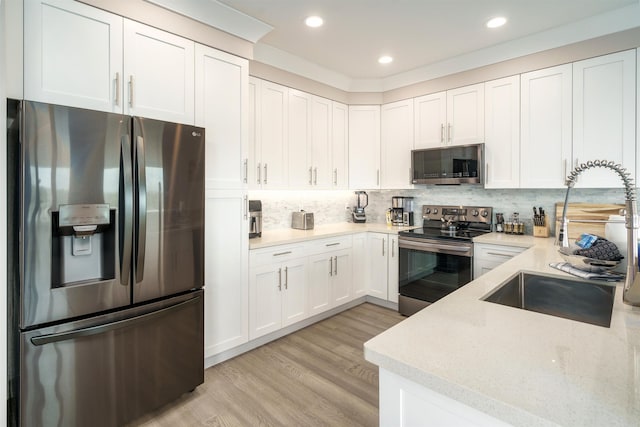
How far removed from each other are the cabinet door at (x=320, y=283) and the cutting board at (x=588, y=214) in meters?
2.07

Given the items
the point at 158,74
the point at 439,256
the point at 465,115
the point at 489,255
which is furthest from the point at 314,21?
the point at 489,255

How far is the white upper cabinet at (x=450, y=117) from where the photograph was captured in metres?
3.31

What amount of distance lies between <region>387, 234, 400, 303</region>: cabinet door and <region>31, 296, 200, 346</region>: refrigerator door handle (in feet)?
7.51

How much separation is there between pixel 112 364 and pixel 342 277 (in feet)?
7.49

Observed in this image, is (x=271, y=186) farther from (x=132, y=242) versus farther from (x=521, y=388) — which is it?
(x=521, y=388)

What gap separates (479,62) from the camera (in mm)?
3262

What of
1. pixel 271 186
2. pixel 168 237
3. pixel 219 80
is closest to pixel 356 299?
pixel 271 186

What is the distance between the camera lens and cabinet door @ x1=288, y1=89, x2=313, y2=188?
3.42 metres

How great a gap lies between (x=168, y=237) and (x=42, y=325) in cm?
70

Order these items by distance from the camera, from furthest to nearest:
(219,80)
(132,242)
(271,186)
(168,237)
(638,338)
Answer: (271,186)
(219,80)
(168,237)
(132,242)
(638,338)

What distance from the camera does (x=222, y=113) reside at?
2.49m

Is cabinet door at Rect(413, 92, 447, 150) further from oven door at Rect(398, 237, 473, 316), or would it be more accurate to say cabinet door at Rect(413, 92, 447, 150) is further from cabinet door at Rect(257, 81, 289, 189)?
cabinet door at Rect(257, 81, 289, 189)

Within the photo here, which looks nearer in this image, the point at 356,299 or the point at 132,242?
the point at 132,242

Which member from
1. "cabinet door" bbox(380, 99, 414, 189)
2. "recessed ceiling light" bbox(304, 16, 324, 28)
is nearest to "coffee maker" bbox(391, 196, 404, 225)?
"cabinet door" bbox(380, 99, 414, 189)
